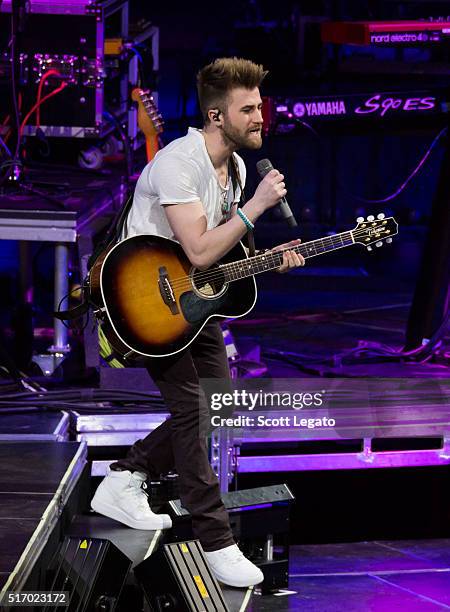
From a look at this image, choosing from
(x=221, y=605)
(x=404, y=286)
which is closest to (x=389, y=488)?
(x=221, y=605)

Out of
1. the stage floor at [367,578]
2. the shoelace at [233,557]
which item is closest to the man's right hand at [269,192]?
the shoelace at [233,557]

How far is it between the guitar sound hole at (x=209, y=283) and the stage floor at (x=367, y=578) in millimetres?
1135

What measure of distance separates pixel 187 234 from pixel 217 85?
54 cm

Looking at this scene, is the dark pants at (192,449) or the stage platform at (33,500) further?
the dark pants at (192,449)

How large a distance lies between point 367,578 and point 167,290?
1.53m

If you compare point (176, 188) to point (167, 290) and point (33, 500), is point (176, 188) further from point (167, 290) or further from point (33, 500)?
point (33, 500)

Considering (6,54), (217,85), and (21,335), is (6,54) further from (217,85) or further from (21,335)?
(217,85)

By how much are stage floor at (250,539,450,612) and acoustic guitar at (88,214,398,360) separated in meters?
1.05

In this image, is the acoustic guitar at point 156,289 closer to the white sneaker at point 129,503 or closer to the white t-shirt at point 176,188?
the white t-shirt at point 176,188

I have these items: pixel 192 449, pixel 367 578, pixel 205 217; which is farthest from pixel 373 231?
pixel 367 578

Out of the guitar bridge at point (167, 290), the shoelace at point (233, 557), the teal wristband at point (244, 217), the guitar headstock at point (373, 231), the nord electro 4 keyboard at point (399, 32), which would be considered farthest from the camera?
the nord electro 4 keyboard at point (399, 32)

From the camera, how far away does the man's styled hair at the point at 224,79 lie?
408 cm

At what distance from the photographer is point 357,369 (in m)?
6.15

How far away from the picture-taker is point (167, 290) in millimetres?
4266
